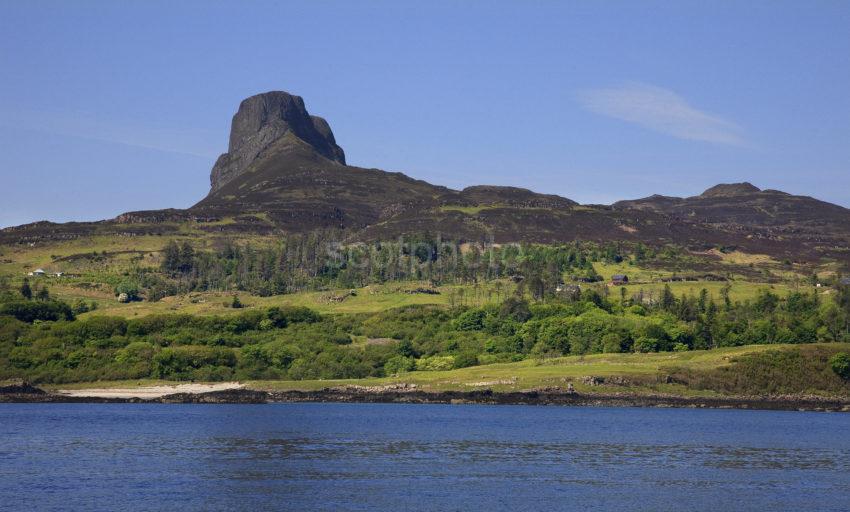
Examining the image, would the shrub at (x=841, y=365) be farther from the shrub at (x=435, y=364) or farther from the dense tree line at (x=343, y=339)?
the shrub at (x=435, y=364)

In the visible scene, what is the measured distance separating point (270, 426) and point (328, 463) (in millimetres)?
33344

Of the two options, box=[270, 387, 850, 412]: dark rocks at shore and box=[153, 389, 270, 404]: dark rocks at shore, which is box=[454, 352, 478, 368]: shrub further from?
box=[153, 389, 270, 404]: dark rocks at shore

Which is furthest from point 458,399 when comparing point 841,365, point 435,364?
point 841,365

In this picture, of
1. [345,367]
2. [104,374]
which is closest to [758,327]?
[345,367]

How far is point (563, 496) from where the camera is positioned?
224 feet

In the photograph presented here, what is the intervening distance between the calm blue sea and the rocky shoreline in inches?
538

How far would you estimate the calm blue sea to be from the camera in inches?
2606

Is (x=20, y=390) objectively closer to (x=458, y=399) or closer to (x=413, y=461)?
(x=458, y=399)

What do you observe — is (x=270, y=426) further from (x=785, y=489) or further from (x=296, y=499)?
(x=785, y=489)

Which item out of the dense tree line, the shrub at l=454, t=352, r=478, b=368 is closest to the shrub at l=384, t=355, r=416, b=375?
the dense tree line

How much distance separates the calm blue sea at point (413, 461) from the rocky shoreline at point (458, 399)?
538 inches

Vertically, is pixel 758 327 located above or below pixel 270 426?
above

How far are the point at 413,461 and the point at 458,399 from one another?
6801 cm

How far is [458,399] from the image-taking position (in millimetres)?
151625
